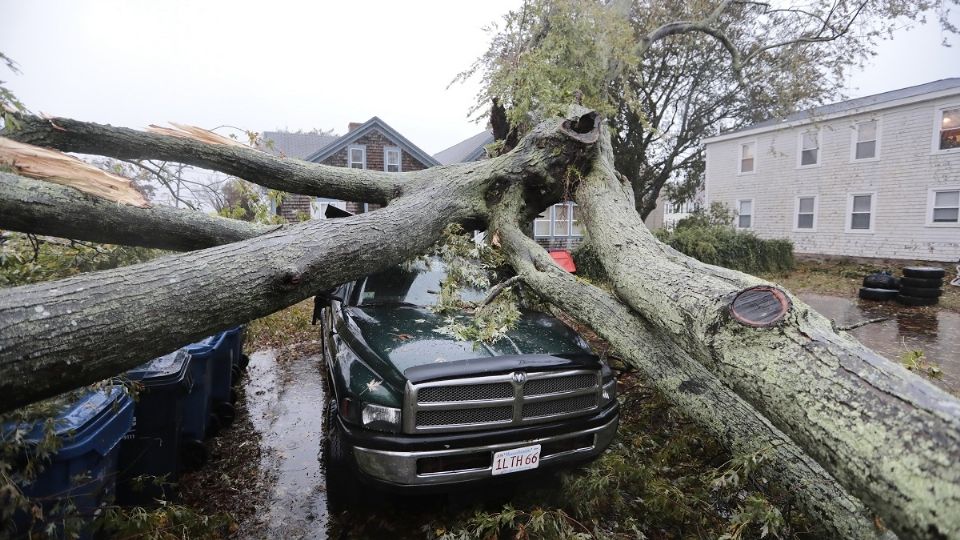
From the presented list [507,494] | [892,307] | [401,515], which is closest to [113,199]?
[401,515]

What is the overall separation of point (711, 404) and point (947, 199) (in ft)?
64.1

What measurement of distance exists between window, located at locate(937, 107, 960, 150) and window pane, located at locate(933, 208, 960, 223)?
203cm

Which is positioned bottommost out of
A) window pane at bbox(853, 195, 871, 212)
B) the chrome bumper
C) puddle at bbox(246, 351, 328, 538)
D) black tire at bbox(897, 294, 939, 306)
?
puddle at bbox(246, 351, 328, 538)

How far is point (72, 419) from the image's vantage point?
2264 mm

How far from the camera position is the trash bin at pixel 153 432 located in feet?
9.82

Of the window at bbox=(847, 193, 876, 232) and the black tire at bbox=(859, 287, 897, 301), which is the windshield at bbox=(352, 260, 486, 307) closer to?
the black tire at bbox=(859, 287, 897, 301)

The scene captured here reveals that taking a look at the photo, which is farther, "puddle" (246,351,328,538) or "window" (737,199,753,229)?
"window" (737,199,753,229)

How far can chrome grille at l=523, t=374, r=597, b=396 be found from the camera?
284cm

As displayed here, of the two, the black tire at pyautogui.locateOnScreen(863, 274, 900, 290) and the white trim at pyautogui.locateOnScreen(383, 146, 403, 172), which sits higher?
the white trim at pyautogui.locateOnScreen(383, 146, 403, 172)

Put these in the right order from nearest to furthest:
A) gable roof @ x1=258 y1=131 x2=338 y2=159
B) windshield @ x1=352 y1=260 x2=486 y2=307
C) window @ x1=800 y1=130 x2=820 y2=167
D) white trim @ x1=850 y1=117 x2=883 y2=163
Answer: windshield @ x1=352 y1=260 x2=486 y2=307, white trim @ x1=850 y1=117 x2=883 y2=163, window @ x1=800 y1=130 x2=820 y2=167, gable roof @ x1=258 y1=131 x2=338 y2=159

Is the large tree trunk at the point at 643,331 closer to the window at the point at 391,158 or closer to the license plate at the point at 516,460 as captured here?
the license plate at the point at 516,460

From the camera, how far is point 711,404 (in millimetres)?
2596

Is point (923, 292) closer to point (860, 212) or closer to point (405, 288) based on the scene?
point (860, 212)

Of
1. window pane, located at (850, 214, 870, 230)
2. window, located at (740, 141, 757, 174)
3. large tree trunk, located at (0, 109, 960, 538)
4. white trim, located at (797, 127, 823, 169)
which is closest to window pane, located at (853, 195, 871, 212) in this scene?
window pane, located at (850, 214, 870, 230)
